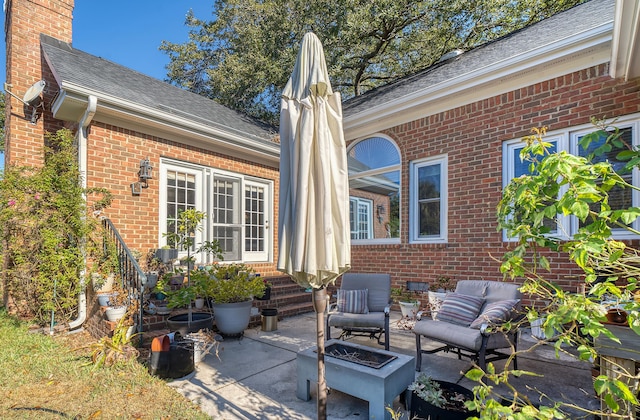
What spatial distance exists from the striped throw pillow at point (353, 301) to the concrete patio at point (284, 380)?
0.57 meters

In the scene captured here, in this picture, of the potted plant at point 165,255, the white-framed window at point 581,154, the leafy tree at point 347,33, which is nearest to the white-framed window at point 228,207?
the potted plant at point 165,255

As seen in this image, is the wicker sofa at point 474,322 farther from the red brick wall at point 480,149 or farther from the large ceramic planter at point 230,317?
the large ceramic planter at point 230,317

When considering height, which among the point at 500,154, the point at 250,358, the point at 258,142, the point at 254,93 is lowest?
the point at 250,358

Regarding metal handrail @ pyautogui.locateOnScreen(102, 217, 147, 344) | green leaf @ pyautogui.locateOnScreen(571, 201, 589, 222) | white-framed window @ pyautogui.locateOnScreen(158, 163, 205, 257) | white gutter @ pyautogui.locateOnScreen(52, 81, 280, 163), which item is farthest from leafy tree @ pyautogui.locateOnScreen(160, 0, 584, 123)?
green leaf @ pyautogui.locateOnScreen(571, 201, 589, 222)

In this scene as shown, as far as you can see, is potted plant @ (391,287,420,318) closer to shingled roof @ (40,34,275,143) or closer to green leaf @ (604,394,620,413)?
shingled roof @ (40,34,275,143)

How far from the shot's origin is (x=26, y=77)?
6227mm

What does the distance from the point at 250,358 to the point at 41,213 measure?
3584mm

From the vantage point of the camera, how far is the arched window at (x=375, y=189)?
7.26m

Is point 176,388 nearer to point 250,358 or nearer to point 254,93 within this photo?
point 250,358

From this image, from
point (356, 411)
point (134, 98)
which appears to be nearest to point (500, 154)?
point (356, 411)

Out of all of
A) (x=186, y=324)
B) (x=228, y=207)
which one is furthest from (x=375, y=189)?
(x=186, y=324)

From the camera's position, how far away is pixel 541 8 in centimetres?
1198

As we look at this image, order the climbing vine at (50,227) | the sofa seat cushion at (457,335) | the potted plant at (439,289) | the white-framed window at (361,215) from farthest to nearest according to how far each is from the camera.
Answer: the white-framed window at (361,215) → the potted plant at (439,289) → the climbing vine at (50,227) → the sofa seat cushion at (457,335)

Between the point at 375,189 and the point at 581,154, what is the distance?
4.27m
